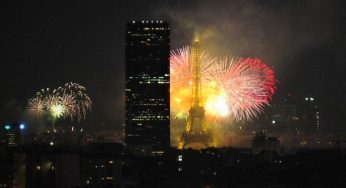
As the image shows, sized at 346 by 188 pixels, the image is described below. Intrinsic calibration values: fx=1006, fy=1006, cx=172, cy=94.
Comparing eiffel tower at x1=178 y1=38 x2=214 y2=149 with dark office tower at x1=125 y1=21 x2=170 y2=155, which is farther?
dark office tower at x1=125 y1=21 x2=170 y2=155

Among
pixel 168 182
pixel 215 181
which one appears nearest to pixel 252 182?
pixel 215 181

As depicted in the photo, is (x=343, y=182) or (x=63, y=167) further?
(x=343, y=182)

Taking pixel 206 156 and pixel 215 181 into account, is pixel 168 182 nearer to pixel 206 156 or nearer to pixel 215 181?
pixel 215 181

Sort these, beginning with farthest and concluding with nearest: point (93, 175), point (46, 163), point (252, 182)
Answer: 1. point (252, 182)
2. point (93, 175)
3. point (46, 163)

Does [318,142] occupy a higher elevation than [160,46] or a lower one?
lower

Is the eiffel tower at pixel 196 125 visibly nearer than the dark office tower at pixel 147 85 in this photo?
Yes

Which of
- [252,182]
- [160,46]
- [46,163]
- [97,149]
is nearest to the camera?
[46,163]

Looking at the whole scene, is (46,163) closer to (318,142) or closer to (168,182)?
(168,182)
